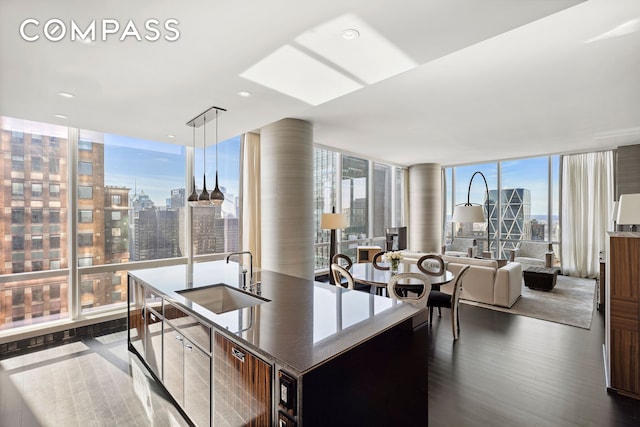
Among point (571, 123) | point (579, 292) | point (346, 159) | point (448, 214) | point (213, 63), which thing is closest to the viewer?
point (213, 63)

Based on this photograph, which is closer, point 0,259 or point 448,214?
point 0,259

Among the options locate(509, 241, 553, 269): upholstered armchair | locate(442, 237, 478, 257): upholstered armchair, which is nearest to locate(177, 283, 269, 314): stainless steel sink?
locate(509, 241, 553, 269): upholstered armchair

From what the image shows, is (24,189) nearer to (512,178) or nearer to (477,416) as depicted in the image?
(477,416)

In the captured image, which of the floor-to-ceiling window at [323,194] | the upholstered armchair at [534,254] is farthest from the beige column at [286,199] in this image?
the upholstered armchair at [534,254]

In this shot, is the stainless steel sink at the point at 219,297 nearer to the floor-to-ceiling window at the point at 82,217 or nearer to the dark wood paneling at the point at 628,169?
the floor-to-ceiling window at the point at 82,217

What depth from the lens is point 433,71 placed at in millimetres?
3059

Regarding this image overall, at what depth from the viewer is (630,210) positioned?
9.90ft

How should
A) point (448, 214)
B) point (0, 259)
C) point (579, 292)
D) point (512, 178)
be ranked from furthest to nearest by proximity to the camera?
1. point (448, 214)
2. point (512, 178)
3. point (579, 292)
4. point (0, 259)

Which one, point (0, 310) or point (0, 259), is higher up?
point (0, 259)

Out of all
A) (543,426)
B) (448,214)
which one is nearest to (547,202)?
(448,214)

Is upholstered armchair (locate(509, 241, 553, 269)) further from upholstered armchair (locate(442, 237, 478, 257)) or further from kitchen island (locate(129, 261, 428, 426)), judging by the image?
kitchen island (locate(129, 261, 428, 426))

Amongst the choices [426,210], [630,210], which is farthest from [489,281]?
[426,210]

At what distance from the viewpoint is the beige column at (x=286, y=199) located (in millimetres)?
4410

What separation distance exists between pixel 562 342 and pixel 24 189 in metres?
6.47
